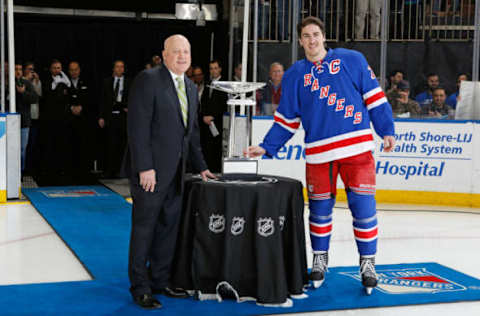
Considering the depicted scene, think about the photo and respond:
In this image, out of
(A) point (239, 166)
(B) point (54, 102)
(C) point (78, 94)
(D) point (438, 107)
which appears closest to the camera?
(A) point (239, 166)

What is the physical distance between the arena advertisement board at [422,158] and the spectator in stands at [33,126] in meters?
2.93

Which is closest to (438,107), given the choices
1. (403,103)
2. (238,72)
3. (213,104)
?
(403,103)

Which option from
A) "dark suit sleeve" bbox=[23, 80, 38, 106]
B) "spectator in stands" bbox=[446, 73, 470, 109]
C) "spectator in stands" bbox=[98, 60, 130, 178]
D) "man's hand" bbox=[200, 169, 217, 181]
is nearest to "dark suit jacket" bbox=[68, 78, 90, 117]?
"spectator in stands" bbox=[98, 60, 130, 178]

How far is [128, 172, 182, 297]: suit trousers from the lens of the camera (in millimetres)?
3482

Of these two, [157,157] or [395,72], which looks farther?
[395,72]

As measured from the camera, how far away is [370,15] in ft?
24.1

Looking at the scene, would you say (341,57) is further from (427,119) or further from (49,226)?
(427,119)

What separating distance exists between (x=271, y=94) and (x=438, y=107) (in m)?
1.72

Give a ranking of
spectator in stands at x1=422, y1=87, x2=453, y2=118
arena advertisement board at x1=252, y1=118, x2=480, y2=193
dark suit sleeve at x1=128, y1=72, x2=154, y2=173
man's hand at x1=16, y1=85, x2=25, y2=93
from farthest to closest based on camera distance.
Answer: man's hand at x1=16, y1=85, x2=25, y2=93 < spectator in stands at x1=422, y1=87, x2=453, y2=118 < arena advertisement board at x1=252, y1=118, x2=480, y2=193 < dark suit sleeve at x1=128, y1=72, x2=154, y2=173

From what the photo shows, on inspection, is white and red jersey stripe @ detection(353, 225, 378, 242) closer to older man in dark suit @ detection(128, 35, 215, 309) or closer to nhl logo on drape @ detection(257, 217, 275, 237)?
nhl logo on drape @ detection(257, 217, 275, 237)

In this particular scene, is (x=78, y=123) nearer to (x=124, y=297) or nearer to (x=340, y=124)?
(x=124, y=297)

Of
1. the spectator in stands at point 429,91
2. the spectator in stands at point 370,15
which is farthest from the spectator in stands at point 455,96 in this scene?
the spectator in stands at point 370,15

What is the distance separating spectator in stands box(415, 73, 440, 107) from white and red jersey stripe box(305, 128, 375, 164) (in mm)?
3695

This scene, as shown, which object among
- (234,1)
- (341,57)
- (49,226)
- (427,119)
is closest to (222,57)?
(234,1)
